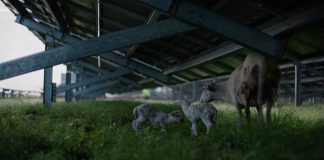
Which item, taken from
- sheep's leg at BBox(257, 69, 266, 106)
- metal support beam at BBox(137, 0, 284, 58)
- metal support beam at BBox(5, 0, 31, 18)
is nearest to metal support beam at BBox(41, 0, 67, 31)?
metal support beam at BBox(5, 0, 31, 18)

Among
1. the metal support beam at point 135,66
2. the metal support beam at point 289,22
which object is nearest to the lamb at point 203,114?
the metal support beam at point 289,22

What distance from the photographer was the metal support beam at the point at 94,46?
8.58 metres

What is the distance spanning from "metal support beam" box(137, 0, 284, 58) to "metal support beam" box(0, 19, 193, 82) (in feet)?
3.90

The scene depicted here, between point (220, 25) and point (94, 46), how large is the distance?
3.02m

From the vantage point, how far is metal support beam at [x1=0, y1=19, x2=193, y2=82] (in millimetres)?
8578

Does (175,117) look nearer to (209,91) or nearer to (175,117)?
(175,117)

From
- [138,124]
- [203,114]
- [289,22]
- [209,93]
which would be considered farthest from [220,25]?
[209,93]

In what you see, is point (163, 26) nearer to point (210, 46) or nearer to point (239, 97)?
point (239, 97)

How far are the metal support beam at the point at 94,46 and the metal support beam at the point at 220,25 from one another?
1.19 m

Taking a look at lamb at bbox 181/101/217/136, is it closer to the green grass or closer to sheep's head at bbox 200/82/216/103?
the green grass

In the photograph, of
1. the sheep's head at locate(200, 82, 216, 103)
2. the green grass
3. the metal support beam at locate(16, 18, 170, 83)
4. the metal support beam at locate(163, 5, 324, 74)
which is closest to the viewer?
the green grass

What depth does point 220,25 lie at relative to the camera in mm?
7355

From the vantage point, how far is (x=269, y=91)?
7543mm

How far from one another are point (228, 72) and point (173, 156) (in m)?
14.5
